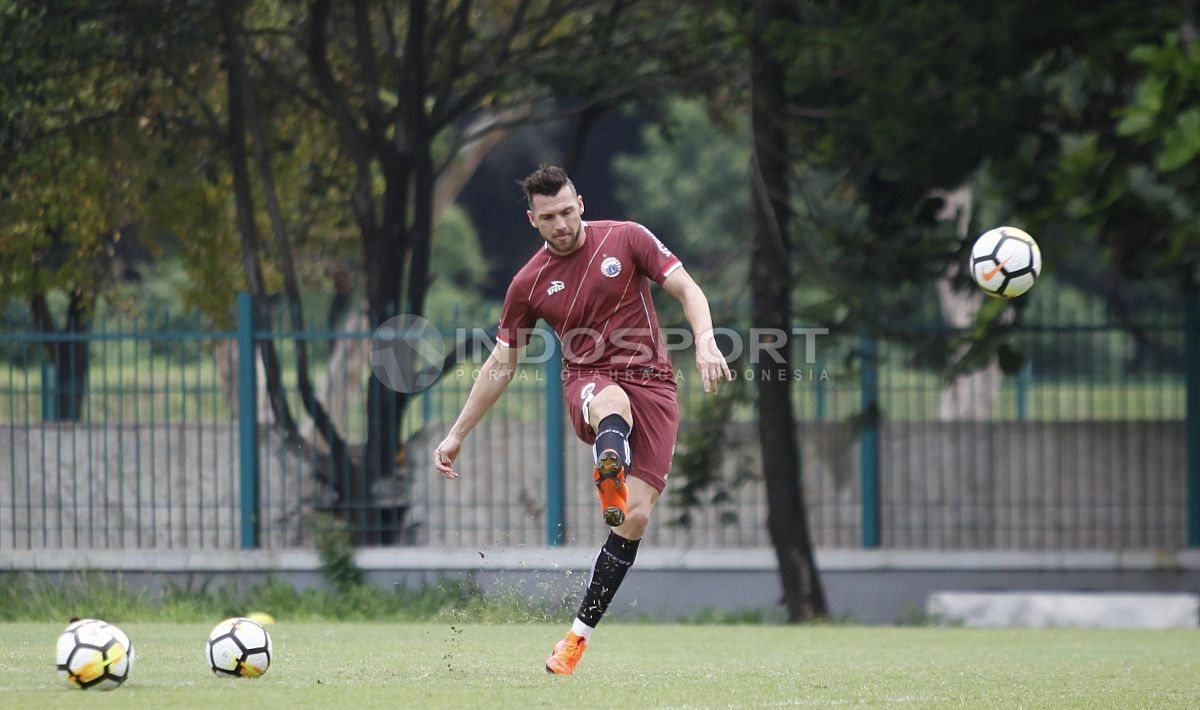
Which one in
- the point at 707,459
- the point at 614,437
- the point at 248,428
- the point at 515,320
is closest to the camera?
the point at 614,437

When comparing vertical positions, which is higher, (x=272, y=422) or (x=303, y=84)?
(x=303, y=84)

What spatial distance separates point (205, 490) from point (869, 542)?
216 inches

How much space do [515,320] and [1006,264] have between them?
2.93 meters

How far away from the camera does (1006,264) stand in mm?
8930

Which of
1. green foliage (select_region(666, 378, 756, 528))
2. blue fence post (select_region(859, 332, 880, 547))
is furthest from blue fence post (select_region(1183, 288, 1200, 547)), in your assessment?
green foliage (select_region(666, 378, 756, 528))

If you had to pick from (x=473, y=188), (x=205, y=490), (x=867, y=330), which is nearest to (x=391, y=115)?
(x=205, y=490)

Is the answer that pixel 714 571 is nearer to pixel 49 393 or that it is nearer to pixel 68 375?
pixel 68 375

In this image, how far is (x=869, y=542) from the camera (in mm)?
13555

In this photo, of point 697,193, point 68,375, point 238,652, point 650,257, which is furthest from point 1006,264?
point 697,193

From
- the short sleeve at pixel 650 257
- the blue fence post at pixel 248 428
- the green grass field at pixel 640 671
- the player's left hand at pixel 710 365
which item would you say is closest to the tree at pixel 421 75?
the blue fence post at pixel 248 428

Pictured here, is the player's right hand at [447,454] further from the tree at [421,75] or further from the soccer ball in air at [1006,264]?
the tree at [421,75]

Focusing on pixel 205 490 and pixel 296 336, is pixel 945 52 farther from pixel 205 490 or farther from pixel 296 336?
pixel 205 490

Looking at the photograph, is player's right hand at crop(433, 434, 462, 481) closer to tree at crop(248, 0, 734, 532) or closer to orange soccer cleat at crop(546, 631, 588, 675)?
orange soccer cleat at crop(546, 631, 588, 675)

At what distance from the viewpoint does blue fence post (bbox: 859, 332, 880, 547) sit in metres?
13.2
